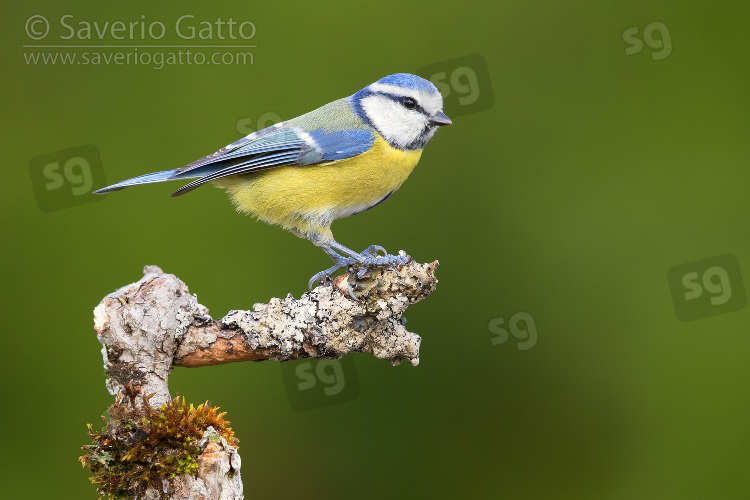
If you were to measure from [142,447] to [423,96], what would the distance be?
1.37m

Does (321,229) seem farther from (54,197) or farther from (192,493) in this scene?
(54,197)

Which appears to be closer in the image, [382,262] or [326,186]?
[382,262]

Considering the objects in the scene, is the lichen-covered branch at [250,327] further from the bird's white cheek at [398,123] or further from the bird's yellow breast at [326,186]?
the bird's white cheek at [398,123]

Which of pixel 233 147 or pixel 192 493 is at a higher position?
pixel 233 147

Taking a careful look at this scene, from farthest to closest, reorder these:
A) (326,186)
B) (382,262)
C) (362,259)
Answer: (326,186) → (362,259) → (382,262)

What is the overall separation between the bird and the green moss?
67cm

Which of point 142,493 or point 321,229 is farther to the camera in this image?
point 321,229

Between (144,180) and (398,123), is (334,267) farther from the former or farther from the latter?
(144,180)

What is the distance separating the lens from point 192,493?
75.9 inches

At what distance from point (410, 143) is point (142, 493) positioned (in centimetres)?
136

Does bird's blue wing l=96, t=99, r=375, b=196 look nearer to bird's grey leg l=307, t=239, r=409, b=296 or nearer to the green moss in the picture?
bird's grey leg l=307, t=239, r=409, b=296

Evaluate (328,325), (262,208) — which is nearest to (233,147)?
(262,208)

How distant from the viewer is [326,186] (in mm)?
2463

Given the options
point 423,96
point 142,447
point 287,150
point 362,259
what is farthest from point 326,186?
point 142,447
